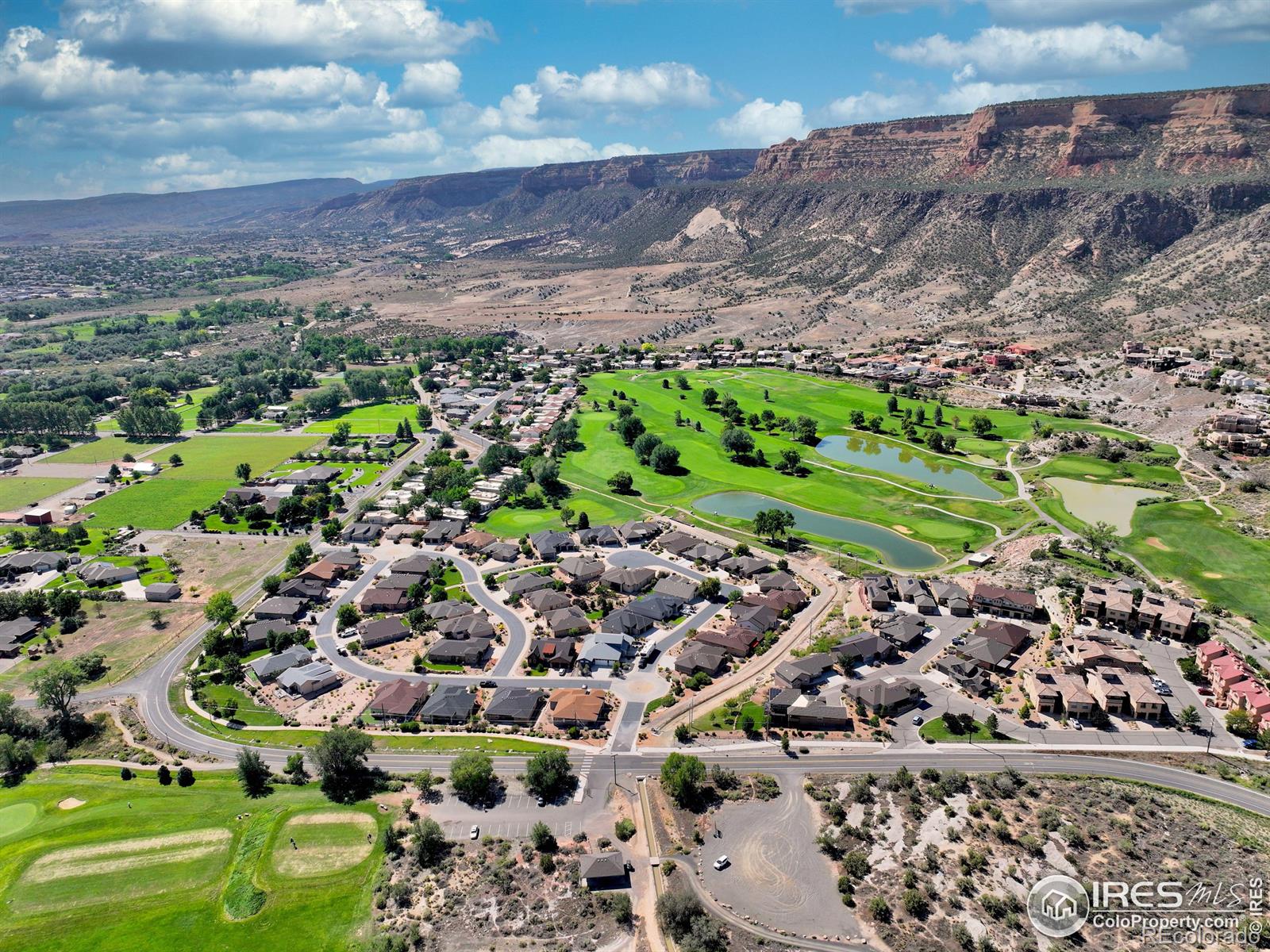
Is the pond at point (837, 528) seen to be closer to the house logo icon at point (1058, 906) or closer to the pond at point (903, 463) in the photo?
the pond at point (903, 463)

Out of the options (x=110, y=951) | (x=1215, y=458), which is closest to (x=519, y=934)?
(x=110, y=951)

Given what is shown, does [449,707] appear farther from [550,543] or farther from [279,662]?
[550,543]

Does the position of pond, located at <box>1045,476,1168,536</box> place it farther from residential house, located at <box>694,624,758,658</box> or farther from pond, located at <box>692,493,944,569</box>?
residential house, located at <box>694,624,758,658</box>

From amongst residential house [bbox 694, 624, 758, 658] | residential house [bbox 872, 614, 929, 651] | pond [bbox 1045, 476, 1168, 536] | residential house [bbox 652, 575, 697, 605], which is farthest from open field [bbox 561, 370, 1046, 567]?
residential house [bbox 694, 624, 758, 658]

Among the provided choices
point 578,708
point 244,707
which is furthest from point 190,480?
point 578,708

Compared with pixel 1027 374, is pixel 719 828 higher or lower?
lower

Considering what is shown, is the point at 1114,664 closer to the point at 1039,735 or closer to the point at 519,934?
the point at 1039,735

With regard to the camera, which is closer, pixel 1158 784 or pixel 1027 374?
pixel 1158 784
